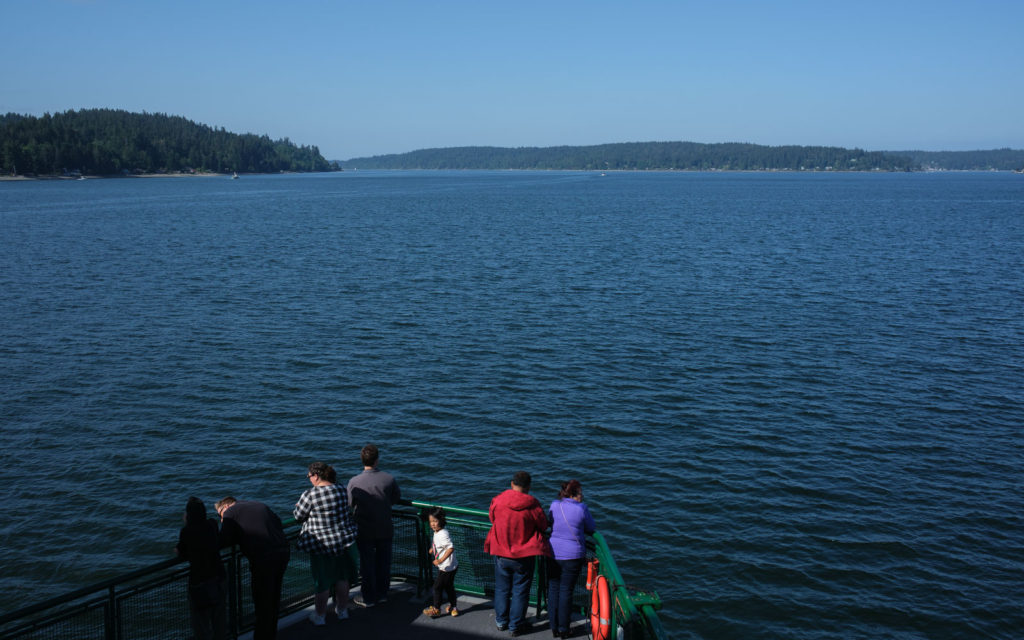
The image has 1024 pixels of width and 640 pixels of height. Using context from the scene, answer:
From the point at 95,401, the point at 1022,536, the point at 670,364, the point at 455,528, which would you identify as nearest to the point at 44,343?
the point at 95,401

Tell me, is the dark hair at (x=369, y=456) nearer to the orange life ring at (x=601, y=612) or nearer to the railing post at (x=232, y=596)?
the railing post at (x=232, y=596)

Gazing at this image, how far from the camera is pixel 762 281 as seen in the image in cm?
4641

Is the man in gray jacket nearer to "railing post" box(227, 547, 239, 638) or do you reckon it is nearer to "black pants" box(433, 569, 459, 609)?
"black pants" box(433, 569, 459, 609)

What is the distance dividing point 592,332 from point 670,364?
5303 mm

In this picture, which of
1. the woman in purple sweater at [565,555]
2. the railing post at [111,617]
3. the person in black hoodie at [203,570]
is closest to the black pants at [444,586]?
the woman in purple sweater at [565,555]

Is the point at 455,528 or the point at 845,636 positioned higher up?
the point at 455,528

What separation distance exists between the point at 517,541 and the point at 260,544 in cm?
250

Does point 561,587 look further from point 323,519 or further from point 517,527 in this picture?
point 323,519

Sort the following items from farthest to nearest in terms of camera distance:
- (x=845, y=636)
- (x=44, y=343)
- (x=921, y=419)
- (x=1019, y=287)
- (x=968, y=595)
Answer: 1. (x=1019, y=287)
2. (x=44, y=343)
3. (x=921, y=419)
4. (x=968, y=595)
5. (x=845, y=636)

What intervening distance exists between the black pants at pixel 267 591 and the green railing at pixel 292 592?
408 millimetres

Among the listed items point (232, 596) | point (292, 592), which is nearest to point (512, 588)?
point (232, 596)

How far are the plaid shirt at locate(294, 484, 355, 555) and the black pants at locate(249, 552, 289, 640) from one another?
47cm

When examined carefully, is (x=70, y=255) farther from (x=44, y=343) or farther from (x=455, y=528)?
(x=455, y=528)

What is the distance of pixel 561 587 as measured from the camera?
827 centimetres
